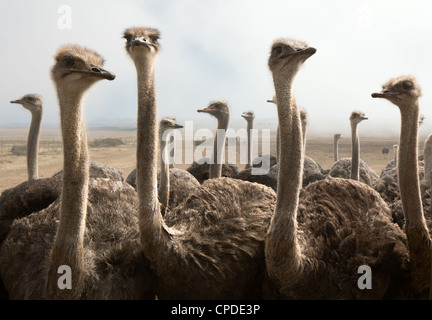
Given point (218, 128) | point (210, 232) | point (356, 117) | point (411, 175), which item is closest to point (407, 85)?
point (411, 175)

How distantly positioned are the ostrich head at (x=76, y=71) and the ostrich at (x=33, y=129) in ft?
12.5

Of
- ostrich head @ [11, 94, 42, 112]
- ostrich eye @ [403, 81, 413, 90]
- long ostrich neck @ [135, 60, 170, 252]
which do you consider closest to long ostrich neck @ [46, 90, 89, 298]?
long ostrich neck @ [135, 60, 170, 252]

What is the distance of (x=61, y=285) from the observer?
2971 mm

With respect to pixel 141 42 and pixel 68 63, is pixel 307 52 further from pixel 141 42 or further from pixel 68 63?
pixel 68 63

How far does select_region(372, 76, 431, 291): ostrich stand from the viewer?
346cm

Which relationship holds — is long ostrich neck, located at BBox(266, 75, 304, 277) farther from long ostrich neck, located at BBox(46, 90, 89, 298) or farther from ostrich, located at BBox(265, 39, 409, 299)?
long ostrich neck, located at BBox(46, 90, 89, 298)

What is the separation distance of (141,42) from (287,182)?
4.77ft

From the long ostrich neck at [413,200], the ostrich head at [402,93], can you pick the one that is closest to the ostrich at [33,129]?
the ostrich head at [402,93]

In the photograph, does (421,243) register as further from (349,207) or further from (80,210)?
(80,210)

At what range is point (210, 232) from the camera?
→ 3.67m

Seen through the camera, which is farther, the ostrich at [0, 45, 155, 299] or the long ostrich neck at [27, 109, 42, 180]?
the long ostrich neck at [27, 109, 42, 180]
